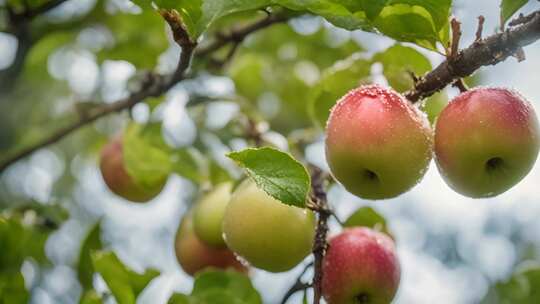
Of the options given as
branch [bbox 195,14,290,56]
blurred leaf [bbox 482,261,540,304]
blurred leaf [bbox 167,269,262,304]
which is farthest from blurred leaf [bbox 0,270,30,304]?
blurred leaf [bbox 482,261,540,304]

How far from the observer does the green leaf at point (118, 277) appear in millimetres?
1332

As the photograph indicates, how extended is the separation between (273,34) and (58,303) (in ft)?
3.70

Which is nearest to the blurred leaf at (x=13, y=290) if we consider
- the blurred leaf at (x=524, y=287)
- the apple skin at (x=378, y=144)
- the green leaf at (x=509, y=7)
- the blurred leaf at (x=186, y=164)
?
the blurred leaf at (x=186, y=164)

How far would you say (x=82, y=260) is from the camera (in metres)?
1.73

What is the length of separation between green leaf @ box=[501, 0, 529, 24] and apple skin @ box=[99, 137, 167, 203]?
101 centimetres

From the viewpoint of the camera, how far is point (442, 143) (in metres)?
1.12

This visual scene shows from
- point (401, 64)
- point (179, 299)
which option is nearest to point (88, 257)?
point (179, 299)

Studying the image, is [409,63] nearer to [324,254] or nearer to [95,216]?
[324,254]

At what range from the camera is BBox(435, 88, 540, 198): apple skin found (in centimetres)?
109

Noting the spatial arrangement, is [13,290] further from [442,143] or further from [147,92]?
[442,143]

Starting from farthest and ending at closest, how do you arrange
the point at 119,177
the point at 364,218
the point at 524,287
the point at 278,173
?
1. the point at 119,177
2. the point at 524,287
3. the point at 364,218
4. the point at 278,173

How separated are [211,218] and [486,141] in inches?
26.0

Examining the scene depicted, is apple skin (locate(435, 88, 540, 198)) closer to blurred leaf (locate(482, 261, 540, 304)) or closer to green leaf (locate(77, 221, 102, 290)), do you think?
blurred leaf (locate(482, 261, 540, 304))

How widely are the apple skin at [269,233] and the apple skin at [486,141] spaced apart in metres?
0.27
